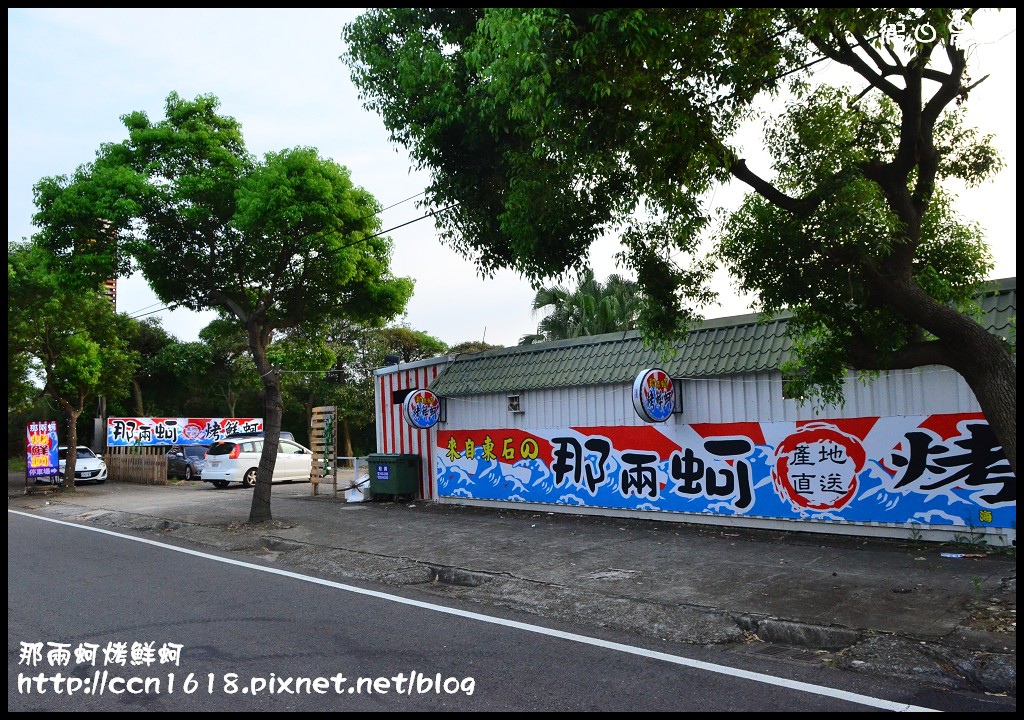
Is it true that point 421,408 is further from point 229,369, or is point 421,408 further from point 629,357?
point 229,369

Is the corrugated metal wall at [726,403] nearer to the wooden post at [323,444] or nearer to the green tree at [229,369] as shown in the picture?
the wooden post at [323,444]

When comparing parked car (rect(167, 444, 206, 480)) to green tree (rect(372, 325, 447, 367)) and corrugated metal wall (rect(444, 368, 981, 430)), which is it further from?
corrugated metal wall (rect(444, 368, 981, 430))

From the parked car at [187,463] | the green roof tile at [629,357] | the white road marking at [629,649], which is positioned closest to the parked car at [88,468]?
the parked car at [187,463]

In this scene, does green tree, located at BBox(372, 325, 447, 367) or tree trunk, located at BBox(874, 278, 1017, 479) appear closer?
tree trunk, located at BBox(874, 278, 1017, 479)

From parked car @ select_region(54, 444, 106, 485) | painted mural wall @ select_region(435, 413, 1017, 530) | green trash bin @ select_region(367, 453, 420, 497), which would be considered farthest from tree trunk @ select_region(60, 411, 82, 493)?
painted mural wall @ select_region(435, 413, 1017, 530)

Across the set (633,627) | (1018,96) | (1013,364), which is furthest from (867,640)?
(1018,96)

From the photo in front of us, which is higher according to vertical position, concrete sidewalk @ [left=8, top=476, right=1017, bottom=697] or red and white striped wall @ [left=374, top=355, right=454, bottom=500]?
red and white striped wall @ [left=374, top=355, right=454, bottom=500]

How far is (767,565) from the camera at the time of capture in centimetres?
900

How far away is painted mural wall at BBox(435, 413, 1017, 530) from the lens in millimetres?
9602

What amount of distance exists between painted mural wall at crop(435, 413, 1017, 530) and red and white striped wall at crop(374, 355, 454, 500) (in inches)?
66.2

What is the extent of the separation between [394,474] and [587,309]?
545 inches

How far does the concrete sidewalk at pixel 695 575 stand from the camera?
6148 mm

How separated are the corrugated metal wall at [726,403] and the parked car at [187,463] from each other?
1557 cm

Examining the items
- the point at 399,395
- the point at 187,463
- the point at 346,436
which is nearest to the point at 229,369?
the point at 346,436
